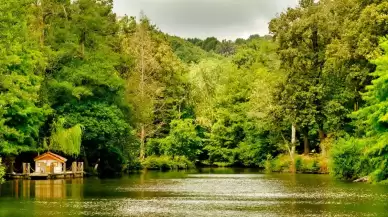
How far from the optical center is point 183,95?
95312 millimetres

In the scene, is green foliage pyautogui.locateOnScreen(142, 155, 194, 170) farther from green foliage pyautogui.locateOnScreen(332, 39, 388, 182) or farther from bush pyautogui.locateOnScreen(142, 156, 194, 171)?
green foliage pyautogui.locateOnScreen(332, 39, 388, 182)

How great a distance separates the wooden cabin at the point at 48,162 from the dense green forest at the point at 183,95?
0.77 m

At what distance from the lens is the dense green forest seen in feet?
167

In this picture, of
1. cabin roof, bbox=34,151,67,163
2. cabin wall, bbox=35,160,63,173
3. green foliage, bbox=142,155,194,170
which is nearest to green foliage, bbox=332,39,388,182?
cabin roof, bbox=34,151,67,163

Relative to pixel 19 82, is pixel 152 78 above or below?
above

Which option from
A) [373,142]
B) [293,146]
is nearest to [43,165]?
[373,142]

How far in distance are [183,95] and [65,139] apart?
37.1m

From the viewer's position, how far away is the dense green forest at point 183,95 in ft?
167

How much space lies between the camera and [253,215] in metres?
27.7

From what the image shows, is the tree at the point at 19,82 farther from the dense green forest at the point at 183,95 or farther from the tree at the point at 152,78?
the tree at the point at 152,78

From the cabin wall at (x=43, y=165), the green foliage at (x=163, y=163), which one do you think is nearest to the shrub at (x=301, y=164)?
the green foliage at (x=163, y=163)

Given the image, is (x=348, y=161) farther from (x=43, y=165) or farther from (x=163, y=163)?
(x=163, y=163)

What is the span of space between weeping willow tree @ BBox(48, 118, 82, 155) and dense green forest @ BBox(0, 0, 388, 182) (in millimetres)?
96

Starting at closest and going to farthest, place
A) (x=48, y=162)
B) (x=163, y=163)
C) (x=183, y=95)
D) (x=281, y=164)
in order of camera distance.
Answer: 1. (x=48, y=162)
2. (x=281, y=164)
3. (x=163, y=163)
4. (x=183, y=95)
